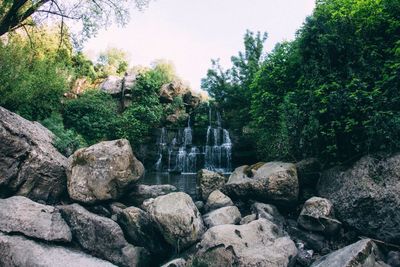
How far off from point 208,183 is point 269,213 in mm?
2730

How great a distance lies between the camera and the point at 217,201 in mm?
10328

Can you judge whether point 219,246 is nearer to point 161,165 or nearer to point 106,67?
point 161,165

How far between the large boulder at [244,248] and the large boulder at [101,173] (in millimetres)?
3743

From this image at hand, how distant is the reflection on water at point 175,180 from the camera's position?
14.5 metres

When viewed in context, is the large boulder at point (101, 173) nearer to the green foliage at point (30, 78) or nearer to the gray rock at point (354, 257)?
the gray rock at point (354, 257)

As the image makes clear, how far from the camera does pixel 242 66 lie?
67.6ft

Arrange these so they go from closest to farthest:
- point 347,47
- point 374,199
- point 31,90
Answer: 1. point 374,199
2. point 347,47
3. point 31,90

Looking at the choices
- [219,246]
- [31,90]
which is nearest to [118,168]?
[219,246]

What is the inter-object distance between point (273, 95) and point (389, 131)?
18.0 feet

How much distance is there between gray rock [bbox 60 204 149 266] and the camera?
849cm

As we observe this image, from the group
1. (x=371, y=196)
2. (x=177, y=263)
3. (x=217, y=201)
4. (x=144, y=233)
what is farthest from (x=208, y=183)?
(x=371, y=196)

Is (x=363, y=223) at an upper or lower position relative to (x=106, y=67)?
lower

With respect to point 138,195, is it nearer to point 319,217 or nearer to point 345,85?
point 319,217

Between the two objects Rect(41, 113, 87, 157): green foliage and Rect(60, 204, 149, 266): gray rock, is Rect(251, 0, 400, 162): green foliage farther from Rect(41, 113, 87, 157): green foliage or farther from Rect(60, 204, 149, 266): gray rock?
Rect(41, 113, 87, 157): green foliage
